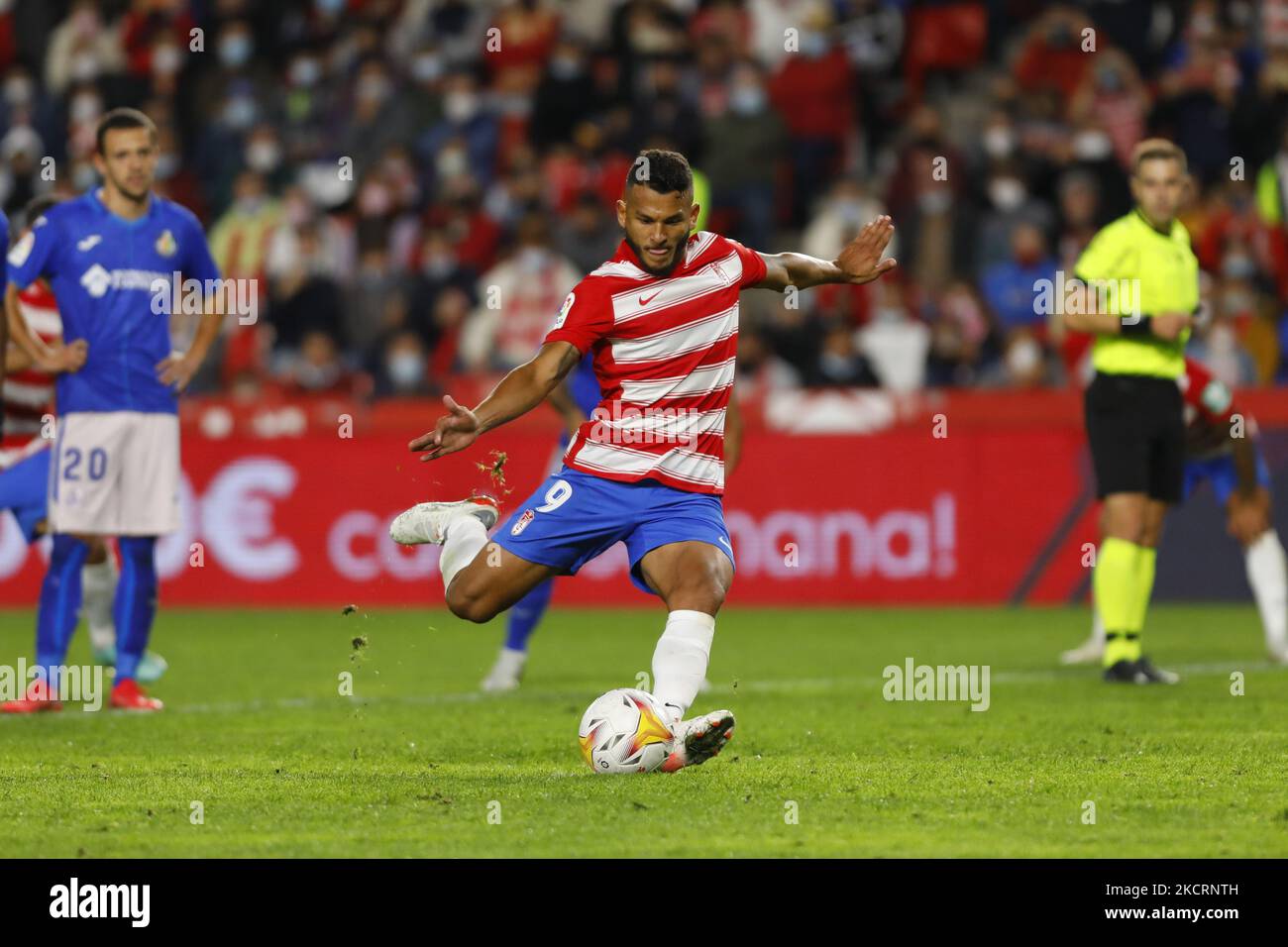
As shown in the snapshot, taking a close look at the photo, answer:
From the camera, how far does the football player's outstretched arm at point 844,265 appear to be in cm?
820

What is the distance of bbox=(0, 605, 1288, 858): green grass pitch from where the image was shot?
6.27m

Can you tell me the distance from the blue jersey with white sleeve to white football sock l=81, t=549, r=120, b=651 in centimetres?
277

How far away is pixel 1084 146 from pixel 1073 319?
8.23m

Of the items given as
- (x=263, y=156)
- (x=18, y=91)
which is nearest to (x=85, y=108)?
(x=18, y=91)

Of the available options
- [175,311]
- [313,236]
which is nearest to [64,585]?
[175,311]

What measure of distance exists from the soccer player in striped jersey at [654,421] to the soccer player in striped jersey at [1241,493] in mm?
4792

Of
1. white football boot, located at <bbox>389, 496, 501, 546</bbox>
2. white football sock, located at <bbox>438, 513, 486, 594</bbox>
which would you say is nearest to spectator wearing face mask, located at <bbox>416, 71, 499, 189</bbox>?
white football boot, located at <bbox>389, 496, 501, 546</bbox>

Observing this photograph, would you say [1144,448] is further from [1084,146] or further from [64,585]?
[1084,146]

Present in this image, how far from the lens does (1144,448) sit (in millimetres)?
11281

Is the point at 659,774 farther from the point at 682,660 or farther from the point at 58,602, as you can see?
the point at 58,602

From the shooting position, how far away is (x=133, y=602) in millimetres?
10320

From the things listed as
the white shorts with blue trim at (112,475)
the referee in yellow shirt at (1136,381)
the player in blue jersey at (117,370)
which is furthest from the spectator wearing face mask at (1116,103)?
the white shorts with blue trim at (112,475)

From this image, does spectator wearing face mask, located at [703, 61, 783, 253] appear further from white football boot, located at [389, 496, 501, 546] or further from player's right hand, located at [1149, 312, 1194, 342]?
white football boot, located at [389, 496, 501, 546]
